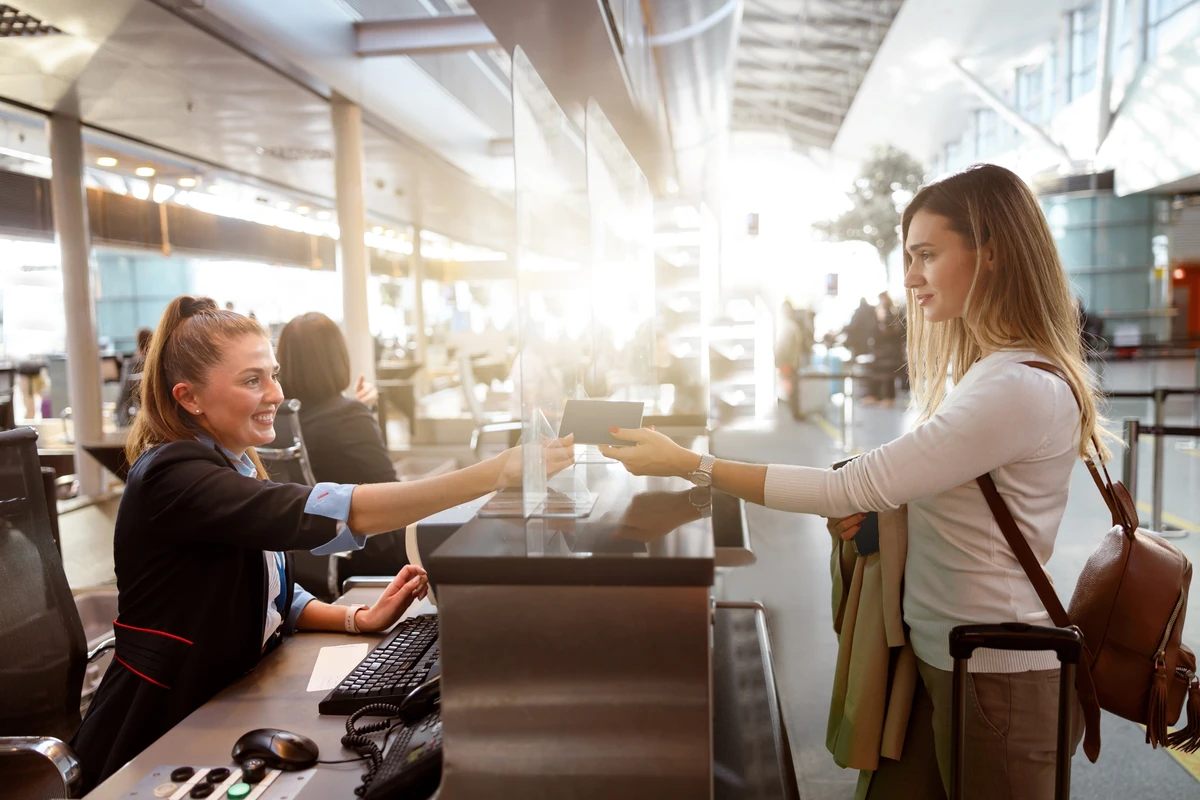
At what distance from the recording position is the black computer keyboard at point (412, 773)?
103cm

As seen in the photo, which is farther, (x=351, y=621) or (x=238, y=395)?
(x=351, y=621)

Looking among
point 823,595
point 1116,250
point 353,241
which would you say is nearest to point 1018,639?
point 823,595

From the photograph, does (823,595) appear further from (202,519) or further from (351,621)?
(202,519)

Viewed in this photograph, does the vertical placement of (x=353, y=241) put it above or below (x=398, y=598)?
above

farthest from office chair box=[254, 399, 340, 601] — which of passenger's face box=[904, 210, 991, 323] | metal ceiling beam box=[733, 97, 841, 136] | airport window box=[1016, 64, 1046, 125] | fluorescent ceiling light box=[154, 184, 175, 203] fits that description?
metal ceiling beam box=[733, 97, 841, 136]

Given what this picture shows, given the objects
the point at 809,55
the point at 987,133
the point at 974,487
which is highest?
the point at 809,55

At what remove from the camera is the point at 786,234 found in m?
19.8

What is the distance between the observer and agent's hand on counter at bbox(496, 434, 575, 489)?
1275 millimetres

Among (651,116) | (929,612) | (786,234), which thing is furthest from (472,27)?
(786,234)

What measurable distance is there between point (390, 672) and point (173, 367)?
0.69 m

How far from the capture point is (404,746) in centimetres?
111

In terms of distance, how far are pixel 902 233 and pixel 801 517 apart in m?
4.55

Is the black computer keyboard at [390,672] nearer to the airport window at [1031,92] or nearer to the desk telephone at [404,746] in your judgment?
the desk telephone at [404,746]

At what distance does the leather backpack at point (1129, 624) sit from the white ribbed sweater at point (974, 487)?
32 mm
